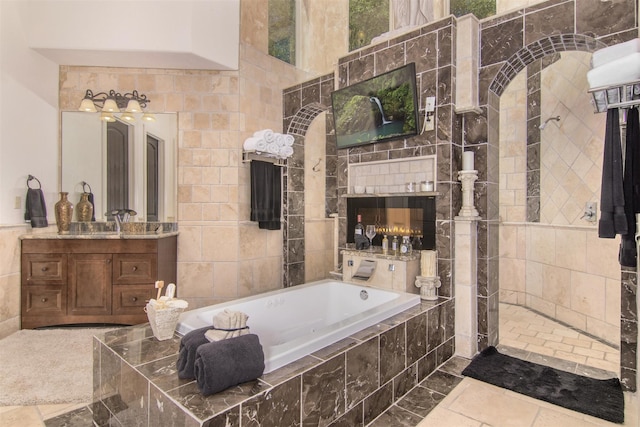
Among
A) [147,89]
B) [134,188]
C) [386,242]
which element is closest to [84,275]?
[134,188]

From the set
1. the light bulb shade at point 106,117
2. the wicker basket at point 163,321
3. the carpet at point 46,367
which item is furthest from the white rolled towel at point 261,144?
the carpet at point 46,367

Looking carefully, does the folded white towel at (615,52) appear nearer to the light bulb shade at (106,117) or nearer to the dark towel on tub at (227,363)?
the dark towel on tub at (227,363)

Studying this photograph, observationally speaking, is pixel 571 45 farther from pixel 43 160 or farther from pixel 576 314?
pixel 43 160

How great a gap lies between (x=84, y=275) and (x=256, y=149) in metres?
2.18

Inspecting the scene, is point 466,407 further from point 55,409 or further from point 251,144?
point 251,144

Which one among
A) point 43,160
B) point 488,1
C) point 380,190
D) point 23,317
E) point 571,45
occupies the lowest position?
point 23,317

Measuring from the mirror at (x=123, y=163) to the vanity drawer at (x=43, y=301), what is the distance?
904 mm

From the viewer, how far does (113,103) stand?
3912 millimetres

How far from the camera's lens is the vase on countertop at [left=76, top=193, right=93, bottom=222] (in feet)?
13.0

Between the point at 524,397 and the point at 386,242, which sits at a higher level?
the point at 386,242

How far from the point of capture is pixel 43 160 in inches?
148

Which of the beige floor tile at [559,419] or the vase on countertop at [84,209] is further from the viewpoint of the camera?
the vase on countertop at [84,209]

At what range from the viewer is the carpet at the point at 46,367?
2.33 meters

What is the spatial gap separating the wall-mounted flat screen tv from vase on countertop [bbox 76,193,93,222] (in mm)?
2906
